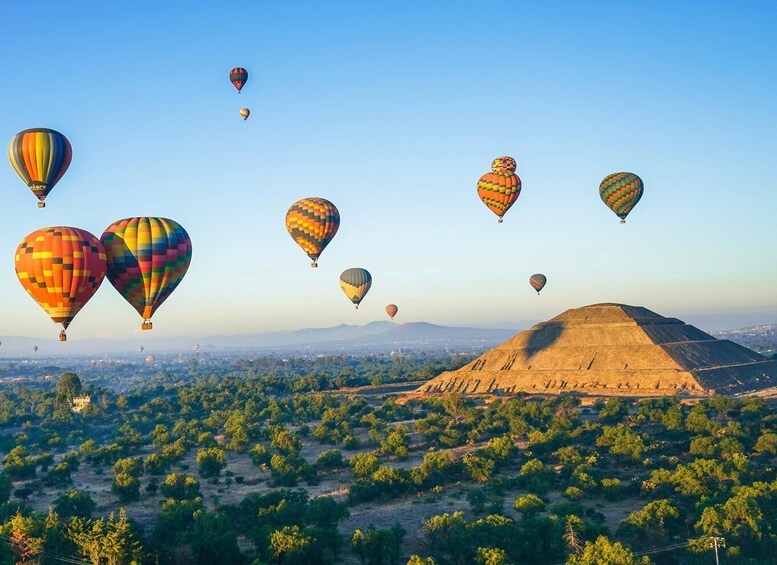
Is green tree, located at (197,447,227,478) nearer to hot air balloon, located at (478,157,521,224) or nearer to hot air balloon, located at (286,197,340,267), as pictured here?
hot air balloon, located at (286,197,340,267)

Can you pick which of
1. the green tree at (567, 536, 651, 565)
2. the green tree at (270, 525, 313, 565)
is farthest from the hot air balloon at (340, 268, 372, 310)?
the green tree at (567, 536, 651, 565)

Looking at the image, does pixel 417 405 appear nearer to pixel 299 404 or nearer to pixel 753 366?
pixel 299 404

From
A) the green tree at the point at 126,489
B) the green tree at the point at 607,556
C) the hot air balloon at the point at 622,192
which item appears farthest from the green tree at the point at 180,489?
the hot air balloon at the point at 622,192

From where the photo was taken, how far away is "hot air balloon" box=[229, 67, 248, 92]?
93.6 m

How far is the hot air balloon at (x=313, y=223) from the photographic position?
87625mm

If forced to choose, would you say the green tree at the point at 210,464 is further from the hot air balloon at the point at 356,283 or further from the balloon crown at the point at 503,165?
the balloon crown at the point at 503,165

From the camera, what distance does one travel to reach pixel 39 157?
Result: 62.8 metres

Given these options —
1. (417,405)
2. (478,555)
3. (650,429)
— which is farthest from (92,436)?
(478,555)

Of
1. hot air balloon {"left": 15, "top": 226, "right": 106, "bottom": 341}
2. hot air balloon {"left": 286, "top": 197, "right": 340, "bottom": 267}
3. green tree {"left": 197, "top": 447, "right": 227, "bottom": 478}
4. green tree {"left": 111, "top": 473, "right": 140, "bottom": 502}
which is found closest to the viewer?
hot air balloon {"left": 15, "top": 226, "right": 106, "bottom": 341}

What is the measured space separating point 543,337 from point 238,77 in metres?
90.5

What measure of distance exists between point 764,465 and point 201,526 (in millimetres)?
50993

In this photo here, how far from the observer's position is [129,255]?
59.9 meters

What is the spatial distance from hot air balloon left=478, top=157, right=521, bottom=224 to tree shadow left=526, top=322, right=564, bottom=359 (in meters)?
55.9

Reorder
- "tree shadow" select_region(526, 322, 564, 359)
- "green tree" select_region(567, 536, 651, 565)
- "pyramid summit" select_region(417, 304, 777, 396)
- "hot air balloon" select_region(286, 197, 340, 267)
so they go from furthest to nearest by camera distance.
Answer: "tree shadow" select_region(526, 322, 564, 359), "pyramid summit" select_region(417, 304, 777, 396), "hot air balloon" select_region(286, 197, 340, 267), "green tree" select_region(567, 536, 651, 565)
